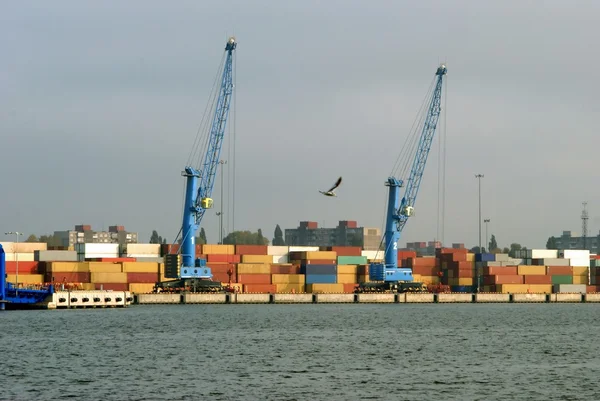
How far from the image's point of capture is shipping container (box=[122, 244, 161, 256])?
16044cm

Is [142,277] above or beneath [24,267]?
beneath

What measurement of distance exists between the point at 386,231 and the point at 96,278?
4516 centimetres

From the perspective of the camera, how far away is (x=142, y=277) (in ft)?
479

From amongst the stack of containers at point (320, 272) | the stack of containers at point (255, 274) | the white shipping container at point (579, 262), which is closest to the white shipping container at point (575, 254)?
the white shipping container at point (579, 262)

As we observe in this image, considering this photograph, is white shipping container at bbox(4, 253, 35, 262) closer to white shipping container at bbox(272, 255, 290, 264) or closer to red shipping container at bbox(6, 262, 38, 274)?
red shipping container at bbox(6, 262, 38, 274)

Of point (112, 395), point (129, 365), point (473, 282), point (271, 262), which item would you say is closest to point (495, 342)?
point (129, 365)

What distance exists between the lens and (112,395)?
51281mm

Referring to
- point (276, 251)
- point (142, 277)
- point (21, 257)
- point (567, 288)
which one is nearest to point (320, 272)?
point (276, 251)

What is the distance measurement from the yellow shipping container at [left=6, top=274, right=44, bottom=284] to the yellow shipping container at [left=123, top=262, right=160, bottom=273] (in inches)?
422

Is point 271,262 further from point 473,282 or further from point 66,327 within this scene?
point 66,327

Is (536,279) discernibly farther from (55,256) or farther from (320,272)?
(55,256)

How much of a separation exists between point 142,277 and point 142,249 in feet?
52.3

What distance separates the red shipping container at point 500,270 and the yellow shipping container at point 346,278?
22.5 m

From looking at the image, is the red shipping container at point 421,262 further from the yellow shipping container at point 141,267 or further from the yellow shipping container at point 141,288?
the yellow shipping container at point 141,288
